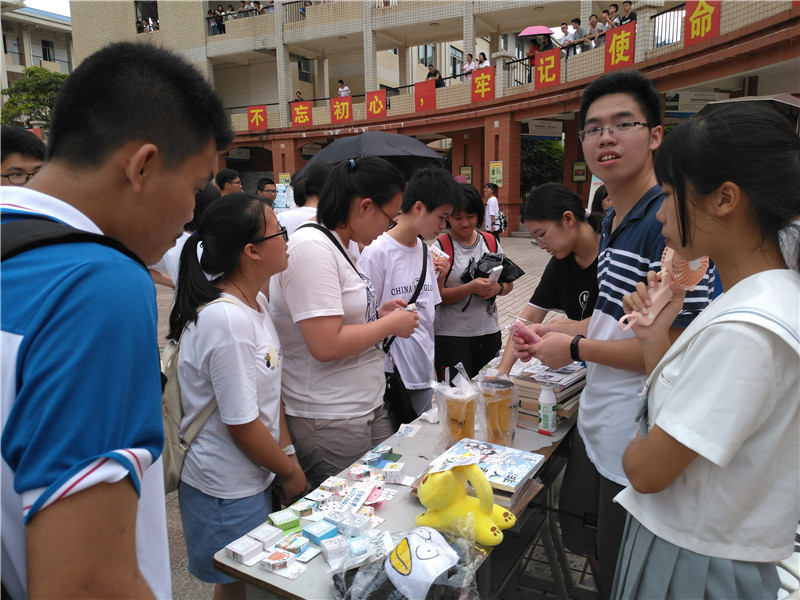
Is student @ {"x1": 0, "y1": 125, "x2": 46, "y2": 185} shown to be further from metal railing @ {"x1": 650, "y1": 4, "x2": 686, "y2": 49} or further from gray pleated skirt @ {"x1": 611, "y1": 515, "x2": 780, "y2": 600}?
metal railing @ {"x1": 650, "y1": 4, "x2": 686, "y2": 49}

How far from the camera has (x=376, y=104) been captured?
17.9m

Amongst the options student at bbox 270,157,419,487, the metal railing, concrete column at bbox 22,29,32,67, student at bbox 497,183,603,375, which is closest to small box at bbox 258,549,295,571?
student at bbox 270,157,419,487

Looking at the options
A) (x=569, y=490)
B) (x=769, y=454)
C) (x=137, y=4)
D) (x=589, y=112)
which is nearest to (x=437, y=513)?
(x=769, y=454)

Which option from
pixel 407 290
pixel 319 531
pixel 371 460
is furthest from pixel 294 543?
pixel 407 290

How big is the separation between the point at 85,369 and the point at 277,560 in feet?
3.04

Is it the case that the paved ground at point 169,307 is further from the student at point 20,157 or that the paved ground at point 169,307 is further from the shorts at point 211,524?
the student at point 20,157

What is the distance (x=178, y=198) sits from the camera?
84 cm

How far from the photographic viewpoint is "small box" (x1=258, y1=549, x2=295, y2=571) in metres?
1.31

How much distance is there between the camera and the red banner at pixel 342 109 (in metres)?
18.5

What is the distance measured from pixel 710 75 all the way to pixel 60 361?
12.0m

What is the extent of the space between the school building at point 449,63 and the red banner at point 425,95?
47 millimetres

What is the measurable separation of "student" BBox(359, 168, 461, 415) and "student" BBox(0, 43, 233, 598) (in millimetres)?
2075

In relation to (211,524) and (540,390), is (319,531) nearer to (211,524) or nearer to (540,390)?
(211,524)

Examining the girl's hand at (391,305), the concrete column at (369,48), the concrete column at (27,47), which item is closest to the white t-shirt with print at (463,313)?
the girl's hand at (391,305)
